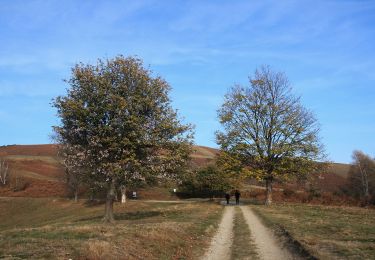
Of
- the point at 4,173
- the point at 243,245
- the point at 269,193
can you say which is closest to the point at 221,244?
the point at 243,245

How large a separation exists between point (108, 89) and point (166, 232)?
37.8 feet

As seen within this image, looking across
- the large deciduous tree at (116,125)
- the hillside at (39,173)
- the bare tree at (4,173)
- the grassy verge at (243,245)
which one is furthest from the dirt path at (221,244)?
the bare tree at (4,173)

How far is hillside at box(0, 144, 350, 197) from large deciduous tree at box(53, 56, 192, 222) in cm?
2947

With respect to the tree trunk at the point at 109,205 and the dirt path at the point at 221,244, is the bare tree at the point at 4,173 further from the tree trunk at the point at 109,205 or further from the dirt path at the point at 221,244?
the dirt path at the point at 221,244

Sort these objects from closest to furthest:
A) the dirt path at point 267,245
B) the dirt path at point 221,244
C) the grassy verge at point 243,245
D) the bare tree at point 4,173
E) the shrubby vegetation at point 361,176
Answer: the dirt path at point 267,245
the grassy verge at point 243,245
the dirt path at point 221,244
the shrubby vegetation at point 361,176
the bare tree at point 4,173

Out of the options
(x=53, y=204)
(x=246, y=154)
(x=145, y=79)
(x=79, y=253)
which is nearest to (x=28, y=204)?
(x=53, y=204)

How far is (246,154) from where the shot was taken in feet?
157

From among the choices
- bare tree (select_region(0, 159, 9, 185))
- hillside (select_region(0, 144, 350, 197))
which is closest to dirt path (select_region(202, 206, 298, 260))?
hillside (select_region(0, 144, 350, 197))

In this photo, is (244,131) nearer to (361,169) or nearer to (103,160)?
(103,160)

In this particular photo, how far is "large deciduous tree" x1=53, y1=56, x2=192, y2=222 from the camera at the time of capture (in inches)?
1058

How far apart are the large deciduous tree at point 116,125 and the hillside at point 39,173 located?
29.5 m

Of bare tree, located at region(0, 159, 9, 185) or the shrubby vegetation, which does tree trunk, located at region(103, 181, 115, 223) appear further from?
bare tree, located at region(0, 159, 9, 185)

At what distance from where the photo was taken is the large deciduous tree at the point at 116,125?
2688cm

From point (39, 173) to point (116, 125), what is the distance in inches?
3086
